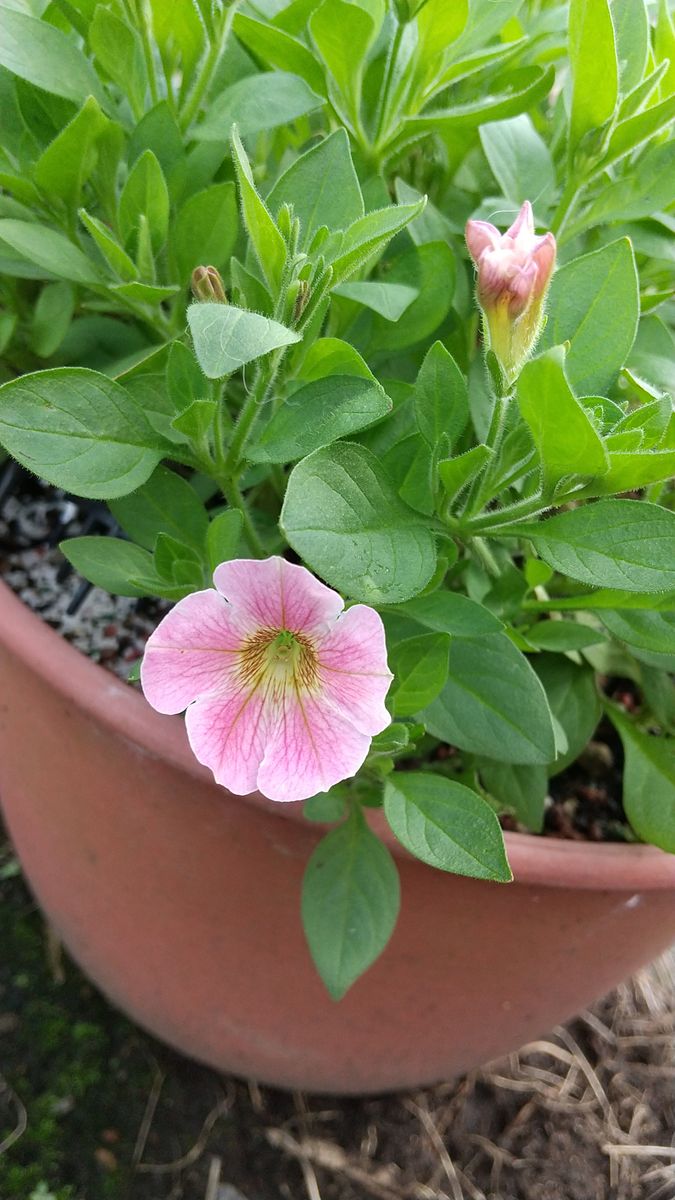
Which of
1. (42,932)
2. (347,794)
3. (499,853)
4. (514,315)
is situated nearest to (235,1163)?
(42,932)

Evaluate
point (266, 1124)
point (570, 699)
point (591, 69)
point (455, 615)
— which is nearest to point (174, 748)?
point (455, 615)

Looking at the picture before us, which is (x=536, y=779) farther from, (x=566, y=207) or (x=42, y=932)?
(x=42, y=932)

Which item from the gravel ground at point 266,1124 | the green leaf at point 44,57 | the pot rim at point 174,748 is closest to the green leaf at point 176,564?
the pot rim at point 174,748

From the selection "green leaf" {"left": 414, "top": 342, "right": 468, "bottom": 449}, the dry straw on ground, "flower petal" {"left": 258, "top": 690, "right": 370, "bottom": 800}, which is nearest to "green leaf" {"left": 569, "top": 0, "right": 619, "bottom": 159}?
"green leaf" {"left": 414, "top": 342, "right": 468, "bottom": 449}

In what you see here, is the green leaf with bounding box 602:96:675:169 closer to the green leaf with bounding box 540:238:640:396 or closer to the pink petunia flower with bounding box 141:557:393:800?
the green leaf with bounding box 540:238:640:396

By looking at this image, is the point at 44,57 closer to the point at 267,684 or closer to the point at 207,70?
the point at 207,70

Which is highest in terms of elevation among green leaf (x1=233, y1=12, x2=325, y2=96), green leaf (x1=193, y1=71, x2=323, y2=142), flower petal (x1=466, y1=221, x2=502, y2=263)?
green leaf (x1=233, y1=12, x2=325, y2=96)
